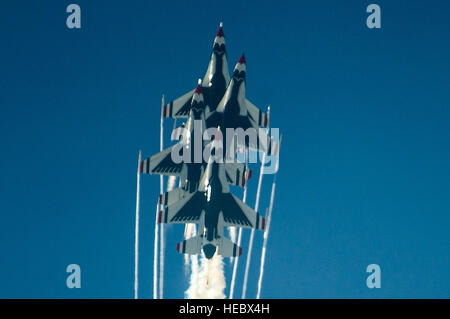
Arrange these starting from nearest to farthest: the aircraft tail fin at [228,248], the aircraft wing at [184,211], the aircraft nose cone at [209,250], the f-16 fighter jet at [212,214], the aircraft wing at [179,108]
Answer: the aircraft nose cone at [209,250], the f-16 fighter jet at [212,214], the aircraft tail fin at [228,248], the aircraft wing at [184,211], the aircraft wing at [179,108]

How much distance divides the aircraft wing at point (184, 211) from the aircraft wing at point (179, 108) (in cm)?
1232

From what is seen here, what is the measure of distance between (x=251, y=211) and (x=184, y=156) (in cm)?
742

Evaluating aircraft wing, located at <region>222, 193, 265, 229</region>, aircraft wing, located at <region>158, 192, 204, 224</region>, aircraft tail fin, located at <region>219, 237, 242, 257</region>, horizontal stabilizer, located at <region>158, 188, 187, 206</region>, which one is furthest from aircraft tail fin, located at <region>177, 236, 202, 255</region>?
horizontal stabilizer, located at <region>158, 188, 187, 206</region>

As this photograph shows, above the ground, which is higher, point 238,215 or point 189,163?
point 189,163

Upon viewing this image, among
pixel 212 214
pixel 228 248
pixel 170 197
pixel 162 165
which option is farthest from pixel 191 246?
pixel 162 165

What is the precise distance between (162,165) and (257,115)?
1047cm

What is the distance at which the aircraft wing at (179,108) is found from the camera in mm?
64500

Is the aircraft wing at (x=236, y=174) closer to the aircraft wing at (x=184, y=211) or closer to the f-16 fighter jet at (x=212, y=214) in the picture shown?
the f-16 fighter jet at (x=212, y=214)

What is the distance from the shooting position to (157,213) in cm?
5516

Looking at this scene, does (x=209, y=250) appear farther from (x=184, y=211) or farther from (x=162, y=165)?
(x=162, y=165)

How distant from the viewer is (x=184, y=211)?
178ft

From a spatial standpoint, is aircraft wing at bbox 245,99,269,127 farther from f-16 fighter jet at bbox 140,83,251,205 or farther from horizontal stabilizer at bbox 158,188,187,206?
horizontal stabilizer at bbox 158,188,187,206

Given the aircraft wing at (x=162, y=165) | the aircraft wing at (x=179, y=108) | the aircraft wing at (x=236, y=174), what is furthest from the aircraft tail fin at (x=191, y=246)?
the aircraft wing at (x=179, y=108)
